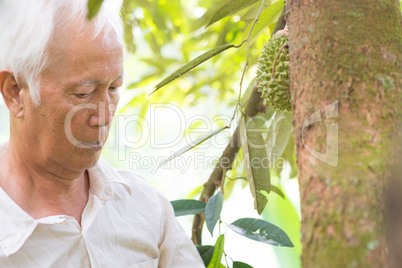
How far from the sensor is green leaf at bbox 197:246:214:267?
871mm

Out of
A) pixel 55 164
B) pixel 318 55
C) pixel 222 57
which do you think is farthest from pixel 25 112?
pixel 222 57

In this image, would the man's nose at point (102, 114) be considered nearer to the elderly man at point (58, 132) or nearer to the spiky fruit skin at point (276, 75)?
the elderly man at point (58, 132)

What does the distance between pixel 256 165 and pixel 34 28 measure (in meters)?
0.41

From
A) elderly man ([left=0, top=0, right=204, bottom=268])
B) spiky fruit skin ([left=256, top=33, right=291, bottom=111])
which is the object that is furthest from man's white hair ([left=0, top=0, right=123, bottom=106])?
spiky fruit skin ([left=256, top=33, right=291, bottom=111])

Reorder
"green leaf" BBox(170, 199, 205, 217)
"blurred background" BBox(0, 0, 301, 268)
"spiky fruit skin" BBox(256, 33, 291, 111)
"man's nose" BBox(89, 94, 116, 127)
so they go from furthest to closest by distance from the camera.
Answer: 1. "blurred background" BBox(0, 0, 301, 268)
2. "green leaf" BBox(170, 199, 205, 217)
3. "man's nose" BBox(89, 94, 116, 127)
4. "spiky fruit skin" BBox(256, 33, 291, 111)

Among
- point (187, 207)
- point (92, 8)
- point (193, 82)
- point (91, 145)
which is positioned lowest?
point (187, 207)

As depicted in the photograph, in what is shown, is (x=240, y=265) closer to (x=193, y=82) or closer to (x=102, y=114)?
(x=102, y=114)

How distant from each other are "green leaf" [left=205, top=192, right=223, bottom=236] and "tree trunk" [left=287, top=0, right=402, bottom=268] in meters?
0.46

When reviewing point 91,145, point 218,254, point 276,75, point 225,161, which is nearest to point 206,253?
point 218,254

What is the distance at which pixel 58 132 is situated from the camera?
0.71 m

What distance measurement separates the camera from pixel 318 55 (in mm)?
364

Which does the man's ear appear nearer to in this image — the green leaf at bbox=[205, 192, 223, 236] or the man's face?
the man's face

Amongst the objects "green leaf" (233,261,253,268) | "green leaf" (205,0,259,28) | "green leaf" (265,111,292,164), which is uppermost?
"green leaf" (205,0,259,28)

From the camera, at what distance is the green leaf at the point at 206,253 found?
2.86 ft
